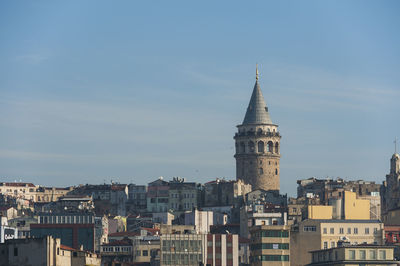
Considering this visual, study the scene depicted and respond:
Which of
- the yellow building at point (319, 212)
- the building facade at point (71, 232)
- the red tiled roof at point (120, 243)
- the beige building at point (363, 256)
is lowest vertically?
the beige building at point (363, 256)

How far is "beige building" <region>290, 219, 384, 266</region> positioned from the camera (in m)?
144

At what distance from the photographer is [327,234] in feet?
485

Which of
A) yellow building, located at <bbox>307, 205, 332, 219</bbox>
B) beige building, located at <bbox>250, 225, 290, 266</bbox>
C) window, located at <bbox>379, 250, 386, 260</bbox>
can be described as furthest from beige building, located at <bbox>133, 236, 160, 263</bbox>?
window, located at <bbox>379, 250, 386, 260</bbox>

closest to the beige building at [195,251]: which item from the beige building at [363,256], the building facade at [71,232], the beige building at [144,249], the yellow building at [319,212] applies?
the beige building at [363,256]

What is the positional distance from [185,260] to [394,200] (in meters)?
69.0

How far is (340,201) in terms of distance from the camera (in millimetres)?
162125

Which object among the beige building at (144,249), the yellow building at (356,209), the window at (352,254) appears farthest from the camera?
the yellow building at (356,209)

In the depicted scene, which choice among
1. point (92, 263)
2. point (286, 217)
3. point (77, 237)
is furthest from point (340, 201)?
point (92, 263)

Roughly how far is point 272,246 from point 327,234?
68.7 feet

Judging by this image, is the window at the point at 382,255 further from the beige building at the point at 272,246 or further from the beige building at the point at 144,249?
the beige building at the point at 144,249

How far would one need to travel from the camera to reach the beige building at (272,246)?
12725 centimetres

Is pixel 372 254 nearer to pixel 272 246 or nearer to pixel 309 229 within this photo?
pixel 272 246

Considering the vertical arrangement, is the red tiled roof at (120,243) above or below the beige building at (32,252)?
above

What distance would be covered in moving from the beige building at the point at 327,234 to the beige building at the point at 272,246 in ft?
45.2
